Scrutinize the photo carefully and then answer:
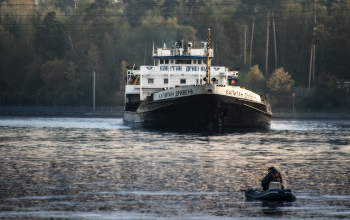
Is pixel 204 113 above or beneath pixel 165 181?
above

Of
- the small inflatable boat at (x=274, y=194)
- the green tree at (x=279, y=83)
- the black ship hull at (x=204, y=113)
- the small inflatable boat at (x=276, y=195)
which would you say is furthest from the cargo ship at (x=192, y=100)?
the green tree at (x=279, y=83)

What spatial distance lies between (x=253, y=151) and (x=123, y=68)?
4119 inches

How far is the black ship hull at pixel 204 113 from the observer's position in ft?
156

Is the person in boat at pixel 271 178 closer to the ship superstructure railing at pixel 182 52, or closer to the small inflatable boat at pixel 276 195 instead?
the small inflatable boat at pixel 276 195

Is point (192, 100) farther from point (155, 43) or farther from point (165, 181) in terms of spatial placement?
point (155, 43)

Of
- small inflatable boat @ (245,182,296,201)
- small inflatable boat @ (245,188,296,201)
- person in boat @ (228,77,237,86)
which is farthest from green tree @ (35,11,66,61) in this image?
small inflatable boat @ (245,188,296,201)

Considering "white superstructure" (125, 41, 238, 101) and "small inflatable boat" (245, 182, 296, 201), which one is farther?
"white superstructure" (125, 41, 238, 101)

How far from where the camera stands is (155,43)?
141 m

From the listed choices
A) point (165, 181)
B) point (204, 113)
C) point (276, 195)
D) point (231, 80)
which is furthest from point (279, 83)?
point (276, 195)

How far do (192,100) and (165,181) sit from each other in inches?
1064

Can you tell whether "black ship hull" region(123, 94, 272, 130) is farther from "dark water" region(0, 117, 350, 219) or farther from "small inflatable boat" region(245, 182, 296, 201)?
"small inflatable boat" region(245, 182, 296, 201)

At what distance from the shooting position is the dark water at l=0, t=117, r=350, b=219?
15703mm

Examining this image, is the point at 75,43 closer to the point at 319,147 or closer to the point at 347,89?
the point at 347,89

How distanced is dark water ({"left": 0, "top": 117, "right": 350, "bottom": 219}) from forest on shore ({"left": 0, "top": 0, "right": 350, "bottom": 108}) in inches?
3622
